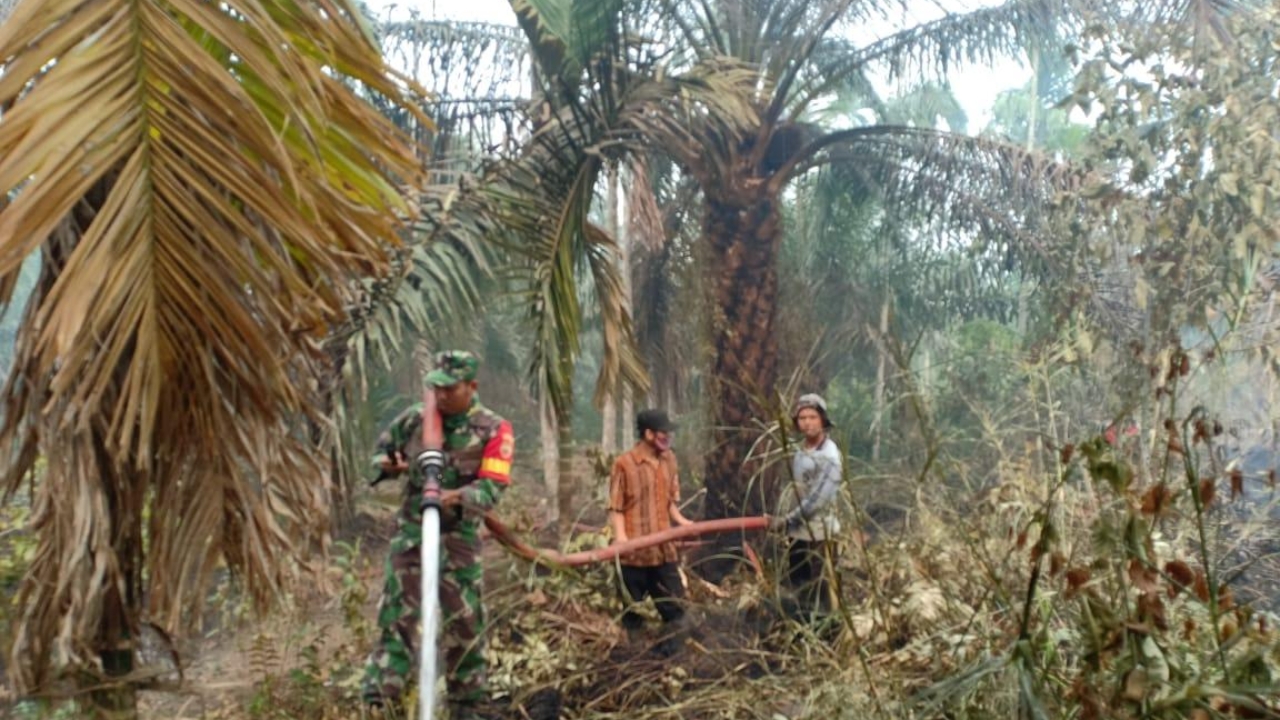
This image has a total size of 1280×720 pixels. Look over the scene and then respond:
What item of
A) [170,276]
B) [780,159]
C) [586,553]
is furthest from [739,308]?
[170,276]

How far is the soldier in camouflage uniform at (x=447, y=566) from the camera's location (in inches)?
195

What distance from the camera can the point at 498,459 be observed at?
4.80m

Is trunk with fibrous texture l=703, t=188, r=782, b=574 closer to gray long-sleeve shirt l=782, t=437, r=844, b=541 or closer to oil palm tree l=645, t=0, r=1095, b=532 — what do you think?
oil palm tree l=645, t=0, r=1095, b=532

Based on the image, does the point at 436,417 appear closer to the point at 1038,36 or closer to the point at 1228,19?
the point at 1228,19

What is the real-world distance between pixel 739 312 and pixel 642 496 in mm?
3325

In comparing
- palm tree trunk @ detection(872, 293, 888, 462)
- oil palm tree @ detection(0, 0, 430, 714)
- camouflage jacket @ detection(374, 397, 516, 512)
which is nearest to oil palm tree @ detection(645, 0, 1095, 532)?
palm tree trunk @ detection(872, 293, 888, 462)

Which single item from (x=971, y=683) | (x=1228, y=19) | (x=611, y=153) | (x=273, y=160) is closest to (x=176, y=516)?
(x=273, y=160)

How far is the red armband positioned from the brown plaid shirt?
1.20 metres

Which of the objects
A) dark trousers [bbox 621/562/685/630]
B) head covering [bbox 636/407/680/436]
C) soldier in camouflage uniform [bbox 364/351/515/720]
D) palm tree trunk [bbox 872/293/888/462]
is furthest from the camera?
dark trousers [bbox 621/562/685/630]

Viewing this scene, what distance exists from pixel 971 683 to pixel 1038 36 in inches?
323

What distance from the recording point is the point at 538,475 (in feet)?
57.2

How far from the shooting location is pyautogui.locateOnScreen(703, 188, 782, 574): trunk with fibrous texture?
8.95 meters

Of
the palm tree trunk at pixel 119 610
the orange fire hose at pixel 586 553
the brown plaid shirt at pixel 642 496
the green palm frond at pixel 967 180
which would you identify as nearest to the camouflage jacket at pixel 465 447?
the orange fire hose at pixel 586 553

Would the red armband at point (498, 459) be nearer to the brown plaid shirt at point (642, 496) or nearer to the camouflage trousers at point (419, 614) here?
the camouflage trousers at point (419, 614)
